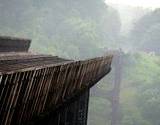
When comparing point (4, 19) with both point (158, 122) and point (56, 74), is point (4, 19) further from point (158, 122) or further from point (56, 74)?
point (56, 74)

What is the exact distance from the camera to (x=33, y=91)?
4.64 m

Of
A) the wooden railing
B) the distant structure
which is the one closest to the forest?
the distant structure

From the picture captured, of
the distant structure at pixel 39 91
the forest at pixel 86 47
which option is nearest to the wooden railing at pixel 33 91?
the distant structure at pixel 39 91

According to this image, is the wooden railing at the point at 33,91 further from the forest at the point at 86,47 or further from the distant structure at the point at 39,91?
the forest at the point at 86,47

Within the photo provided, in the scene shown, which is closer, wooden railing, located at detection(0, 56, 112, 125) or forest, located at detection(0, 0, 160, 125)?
wooden railing, located at detection(0, 56, 112, 125)

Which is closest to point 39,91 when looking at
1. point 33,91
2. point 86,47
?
point 33,91

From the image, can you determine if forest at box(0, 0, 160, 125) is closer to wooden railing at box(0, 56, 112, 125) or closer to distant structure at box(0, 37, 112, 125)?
distant structure at box(0, 37, 112, 125)

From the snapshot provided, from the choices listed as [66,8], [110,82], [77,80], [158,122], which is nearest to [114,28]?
[66,8]

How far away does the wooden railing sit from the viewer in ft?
12.8

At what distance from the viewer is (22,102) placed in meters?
4.34

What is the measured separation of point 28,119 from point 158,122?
4860 cm

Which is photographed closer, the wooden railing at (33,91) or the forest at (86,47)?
the wooden railing at (33,91)

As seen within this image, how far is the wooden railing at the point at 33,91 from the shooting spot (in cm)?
391

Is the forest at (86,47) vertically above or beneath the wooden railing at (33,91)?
above
